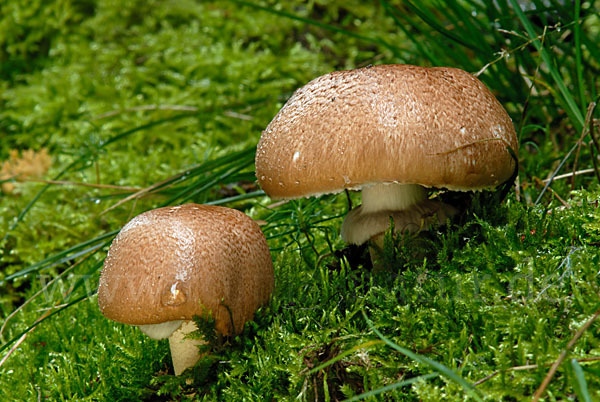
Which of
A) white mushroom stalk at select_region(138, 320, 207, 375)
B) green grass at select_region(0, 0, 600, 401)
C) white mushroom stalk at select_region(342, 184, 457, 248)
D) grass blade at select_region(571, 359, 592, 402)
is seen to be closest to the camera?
grass blade at select_region(571, 359, 592, 402)

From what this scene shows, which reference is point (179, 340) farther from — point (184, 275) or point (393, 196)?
point (393, 196)

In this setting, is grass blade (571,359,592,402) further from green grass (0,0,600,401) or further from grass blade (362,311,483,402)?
grass blade (362,311,483,402)

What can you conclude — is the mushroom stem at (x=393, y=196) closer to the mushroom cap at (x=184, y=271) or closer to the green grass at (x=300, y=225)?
the green grass at (x=300, y=225)

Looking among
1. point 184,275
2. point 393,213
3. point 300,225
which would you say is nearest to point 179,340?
point 184,275

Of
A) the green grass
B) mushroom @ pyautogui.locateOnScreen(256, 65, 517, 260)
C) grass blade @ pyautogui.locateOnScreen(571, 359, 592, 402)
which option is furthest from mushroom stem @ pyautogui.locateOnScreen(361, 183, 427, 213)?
grass blade @ pyautogui.locateOnScreen(571, 359, 592, 402)

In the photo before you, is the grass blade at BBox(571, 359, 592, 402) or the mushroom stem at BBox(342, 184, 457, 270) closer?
the grass blade at BBox(571, 359, 592, 402)

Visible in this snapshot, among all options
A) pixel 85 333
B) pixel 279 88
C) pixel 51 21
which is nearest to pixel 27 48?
pixel 51 21

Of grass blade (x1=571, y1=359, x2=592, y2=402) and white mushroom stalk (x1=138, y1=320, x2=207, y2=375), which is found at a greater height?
grass blade (x1=571, y1=359, x2=592, y2=402)
